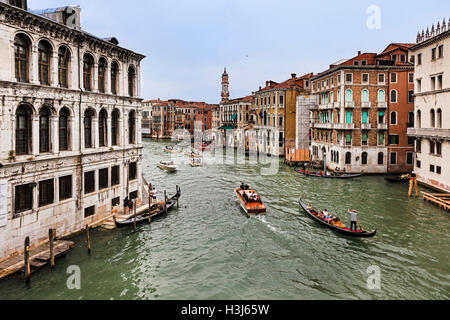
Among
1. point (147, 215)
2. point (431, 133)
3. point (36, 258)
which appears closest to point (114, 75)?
point (147, 215)

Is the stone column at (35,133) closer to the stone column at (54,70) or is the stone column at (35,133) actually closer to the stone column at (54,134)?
the stone column at (54,134)

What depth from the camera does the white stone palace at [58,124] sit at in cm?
1292

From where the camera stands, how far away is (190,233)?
18047 mm

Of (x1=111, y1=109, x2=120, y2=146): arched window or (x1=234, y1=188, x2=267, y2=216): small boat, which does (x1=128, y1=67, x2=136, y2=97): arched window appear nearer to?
(x1=111, y1=109, x2=120, y2=146): arched window

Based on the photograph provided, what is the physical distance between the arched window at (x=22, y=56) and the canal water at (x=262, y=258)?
295 inches

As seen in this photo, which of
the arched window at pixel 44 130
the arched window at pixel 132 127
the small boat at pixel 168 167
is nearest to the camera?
the arched window at pixel 44 130

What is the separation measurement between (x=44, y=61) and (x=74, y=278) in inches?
359

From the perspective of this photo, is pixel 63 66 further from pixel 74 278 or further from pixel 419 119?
pixel 419 119

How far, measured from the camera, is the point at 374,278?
1291 cm

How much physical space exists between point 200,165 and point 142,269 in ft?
104

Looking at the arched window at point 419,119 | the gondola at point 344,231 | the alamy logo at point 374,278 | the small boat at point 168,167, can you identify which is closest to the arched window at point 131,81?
the gondola at point 344,231

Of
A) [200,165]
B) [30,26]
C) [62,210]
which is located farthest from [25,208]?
[200,165]

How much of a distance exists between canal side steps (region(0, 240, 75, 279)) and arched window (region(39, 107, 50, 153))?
4.08m
